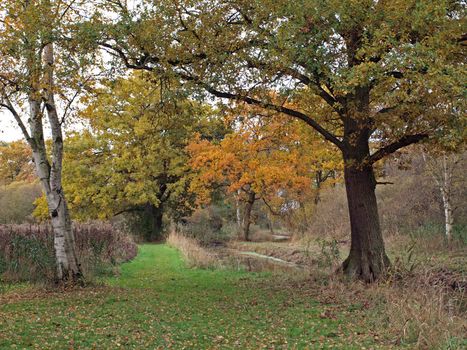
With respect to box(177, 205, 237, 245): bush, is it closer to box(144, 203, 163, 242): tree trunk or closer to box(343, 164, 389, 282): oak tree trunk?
box(144, 203, 163, 242): tree trunk

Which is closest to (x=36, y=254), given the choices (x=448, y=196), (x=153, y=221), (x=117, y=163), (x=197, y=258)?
(x=197, y=258)

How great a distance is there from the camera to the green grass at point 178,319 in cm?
664

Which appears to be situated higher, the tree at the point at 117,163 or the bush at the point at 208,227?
the tree at the point at 117,163

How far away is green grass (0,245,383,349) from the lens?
6.64 meters

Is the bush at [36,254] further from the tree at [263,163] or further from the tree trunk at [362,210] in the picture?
the tree at [263,163]

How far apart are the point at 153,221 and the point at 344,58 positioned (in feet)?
85.2

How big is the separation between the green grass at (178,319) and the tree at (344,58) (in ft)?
10.5

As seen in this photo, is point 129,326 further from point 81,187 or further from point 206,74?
point 81,187

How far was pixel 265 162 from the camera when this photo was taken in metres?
28.5

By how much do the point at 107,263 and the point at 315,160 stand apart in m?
17.2

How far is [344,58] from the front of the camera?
35.7 ft

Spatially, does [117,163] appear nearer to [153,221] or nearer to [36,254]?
[153,221]

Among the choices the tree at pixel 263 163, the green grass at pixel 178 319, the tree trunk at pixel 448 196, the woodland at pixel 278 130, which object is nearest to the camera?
the green grass at pixel 178 319

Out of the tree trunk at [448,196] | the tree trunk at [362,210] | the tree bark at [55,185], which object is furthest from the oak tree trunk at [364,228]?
the tree bark at [55,185]
